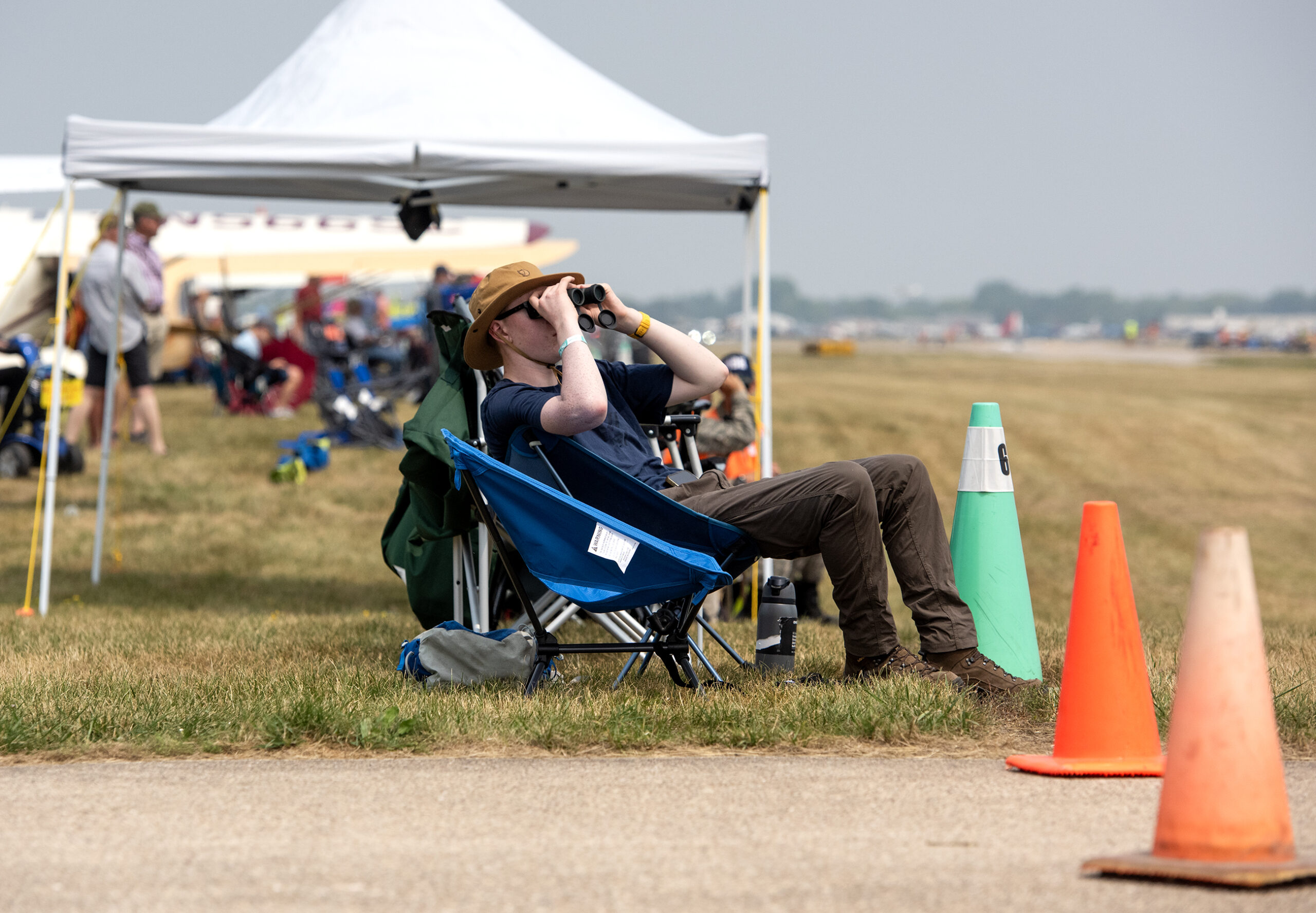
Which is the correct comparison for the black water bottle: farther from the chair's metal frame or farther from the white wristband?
the white wristband

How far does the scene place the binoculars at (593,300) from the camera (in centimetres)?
423

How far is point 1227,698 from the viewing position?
105 inches

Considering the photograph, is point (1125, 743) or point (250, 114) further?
point (250, 114)

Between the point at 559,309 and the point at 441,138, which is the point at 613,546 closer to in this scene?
the point at 559,309

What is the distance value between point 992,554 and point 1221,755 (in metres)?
1.90

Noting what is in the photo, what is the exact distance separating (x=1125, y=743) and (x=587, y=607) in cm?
153

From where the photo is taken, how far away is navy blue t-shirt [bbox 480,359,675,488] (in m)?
4.26

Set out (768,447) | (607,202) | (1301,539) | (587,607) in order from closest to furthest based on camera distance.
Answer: (587,607), (768,447), (607,202), (1301,539)

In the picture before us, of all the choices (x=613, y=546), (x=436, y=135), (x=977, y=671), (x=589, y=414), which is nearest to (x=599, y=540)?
(x=613, y=546)

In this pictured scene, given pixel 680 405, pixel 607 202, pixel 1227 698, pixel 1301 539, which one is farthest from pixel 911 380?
pixel 1227 698

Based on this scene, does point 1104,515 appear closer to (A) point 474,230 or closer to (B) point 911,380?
(B) point 911,380

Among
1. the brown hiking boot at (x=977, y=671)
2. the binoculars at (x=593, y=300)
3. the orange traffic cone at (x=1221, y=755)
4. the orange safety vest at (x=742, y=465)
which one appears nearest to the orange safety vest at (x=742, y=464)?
the orange safety vest at (x=742, y=465)

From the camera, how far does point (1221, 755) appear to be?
2.64 m

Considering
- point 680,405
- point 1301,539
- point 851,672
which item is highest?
point 680,405
